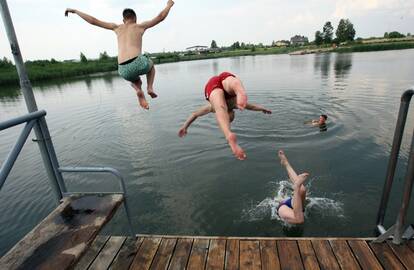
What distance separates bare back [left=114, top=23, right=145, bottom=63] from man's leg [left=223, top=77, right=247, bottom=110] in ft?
5.39

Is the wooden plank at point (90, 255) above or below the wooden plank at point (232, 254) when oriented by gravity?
below

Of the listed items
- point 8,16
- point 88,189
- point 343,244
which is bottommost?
point 88,189

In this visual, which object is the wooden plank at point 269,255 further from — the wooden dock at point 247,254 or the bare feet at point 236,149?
the bare feet at point 236,149

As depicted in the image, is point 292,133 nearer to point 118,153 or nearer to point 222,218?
point 222,218

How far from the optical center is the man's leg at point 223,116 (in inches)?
125

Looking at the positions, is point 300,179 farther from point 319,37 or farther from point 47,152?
point 319,37

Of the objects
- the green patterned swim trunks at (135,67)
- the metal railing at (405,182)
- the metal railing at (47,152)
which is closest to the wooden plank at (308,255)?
the metal railing at (405,182)

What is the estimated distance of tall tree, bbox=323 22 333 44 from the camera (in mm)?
109500

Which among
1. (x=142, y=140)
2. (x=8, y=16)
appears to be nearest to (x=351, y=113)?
(x=142, y=140)

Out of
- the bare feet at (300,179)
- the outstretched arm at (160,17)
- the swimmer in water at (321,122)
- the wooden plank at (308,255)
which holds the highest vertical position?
the outstretched arm at (160,17)

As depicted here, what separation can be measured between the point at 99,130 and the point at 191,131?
5880mm

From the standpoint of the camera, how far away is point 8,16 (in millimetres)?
→ 3326

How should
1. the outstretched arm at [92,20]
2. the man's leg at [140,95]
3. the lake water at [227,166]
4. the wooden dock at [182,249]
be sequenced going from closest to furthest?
the wooden dock at [182,249] → the outstretched arm at [92,20] → the man's leg at [140,95] → the lake water at [227,166]

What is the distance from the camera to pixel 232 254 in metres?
4.15
